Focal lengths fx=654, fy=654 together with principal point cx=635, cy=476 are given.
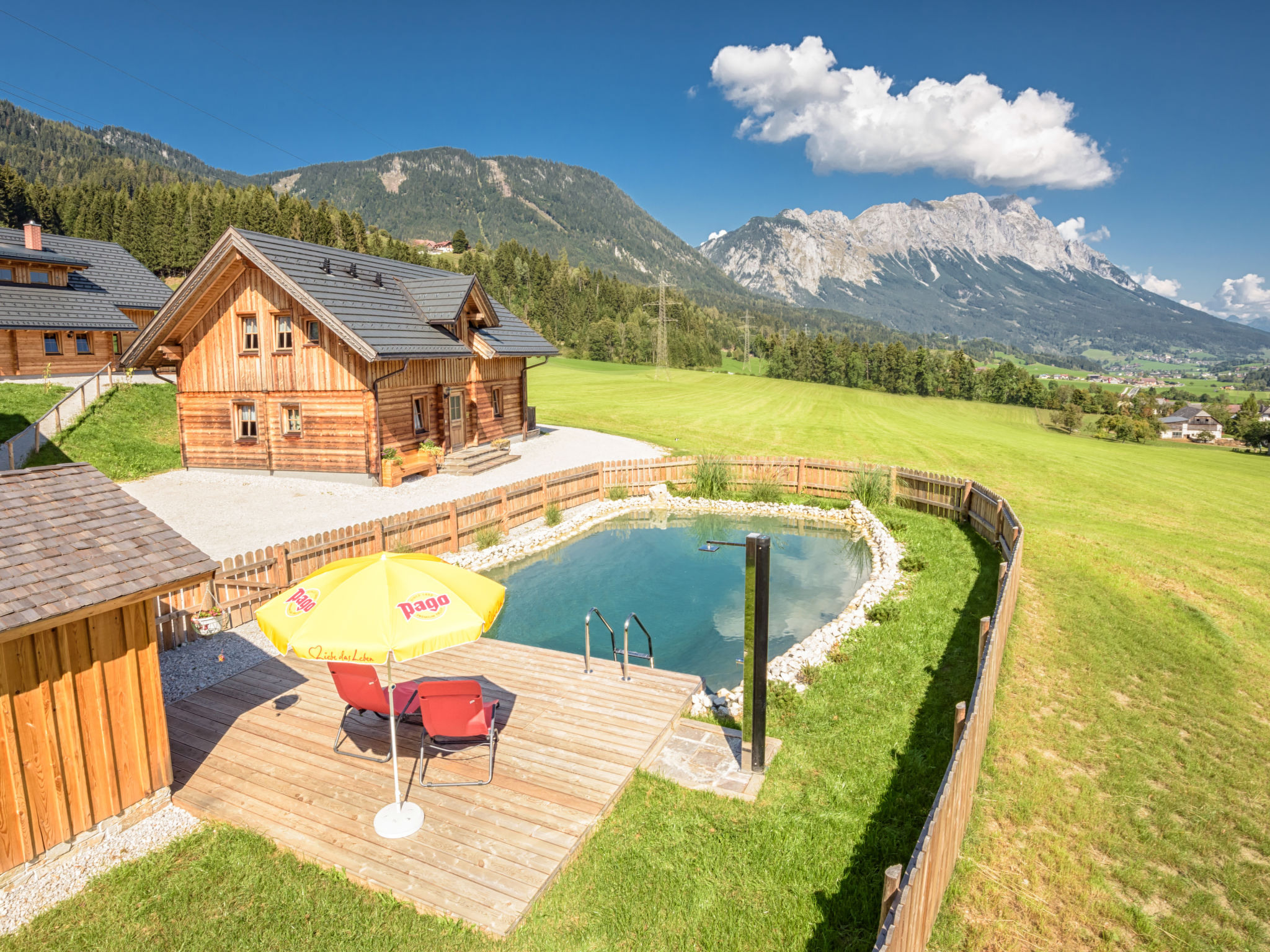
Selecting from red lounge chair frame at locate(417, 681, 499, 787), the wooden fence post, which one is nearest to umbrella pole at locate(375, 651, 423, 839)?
red lounge chair frame at locate(417, 681, 499, 787)

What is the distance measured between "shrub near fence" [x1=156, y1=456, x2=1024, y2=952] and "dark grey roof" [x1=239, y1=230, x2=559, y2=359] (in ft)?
22.9

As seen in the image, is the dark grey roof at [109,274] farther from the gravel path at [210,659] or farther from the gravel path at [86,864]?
the gravel path at [86,864]

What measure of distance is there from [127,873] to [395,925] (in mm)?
2541

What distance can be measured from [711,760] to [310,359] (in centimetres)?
1961

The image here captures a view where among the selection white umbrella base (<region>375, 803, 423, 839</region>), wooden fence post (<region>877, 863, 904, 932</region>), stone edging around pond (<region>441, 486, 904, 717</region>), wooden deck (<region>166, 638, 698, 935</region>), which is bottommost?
stone edging around pond (<region>441, 486, 904, 717</region>)

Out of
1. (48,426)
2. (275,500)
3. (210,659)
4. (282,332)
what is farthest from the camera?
(48,426)

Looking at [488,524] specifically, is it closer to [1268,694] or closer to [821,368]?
[1268,694]

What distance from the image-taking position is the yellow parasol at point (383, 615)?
5.49 metres

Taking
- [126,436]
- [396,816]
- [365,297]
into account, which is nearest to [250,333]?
[365,297]

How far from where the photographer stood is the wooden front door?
25.2 metres

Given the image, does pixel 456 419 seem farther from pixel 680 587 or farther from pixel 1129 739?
pixel 1129 739

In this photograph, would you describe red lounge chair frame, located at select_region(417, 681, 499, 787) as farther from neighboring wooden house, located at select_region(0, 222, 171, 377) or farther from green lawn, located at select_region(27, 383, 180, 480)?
neighboring wooden house, located at select_region(0, 222, 171, 377)

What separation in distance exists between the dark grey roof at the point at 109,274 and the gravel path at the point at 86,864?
3697cm

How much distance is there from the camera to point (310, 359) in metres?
21.6
